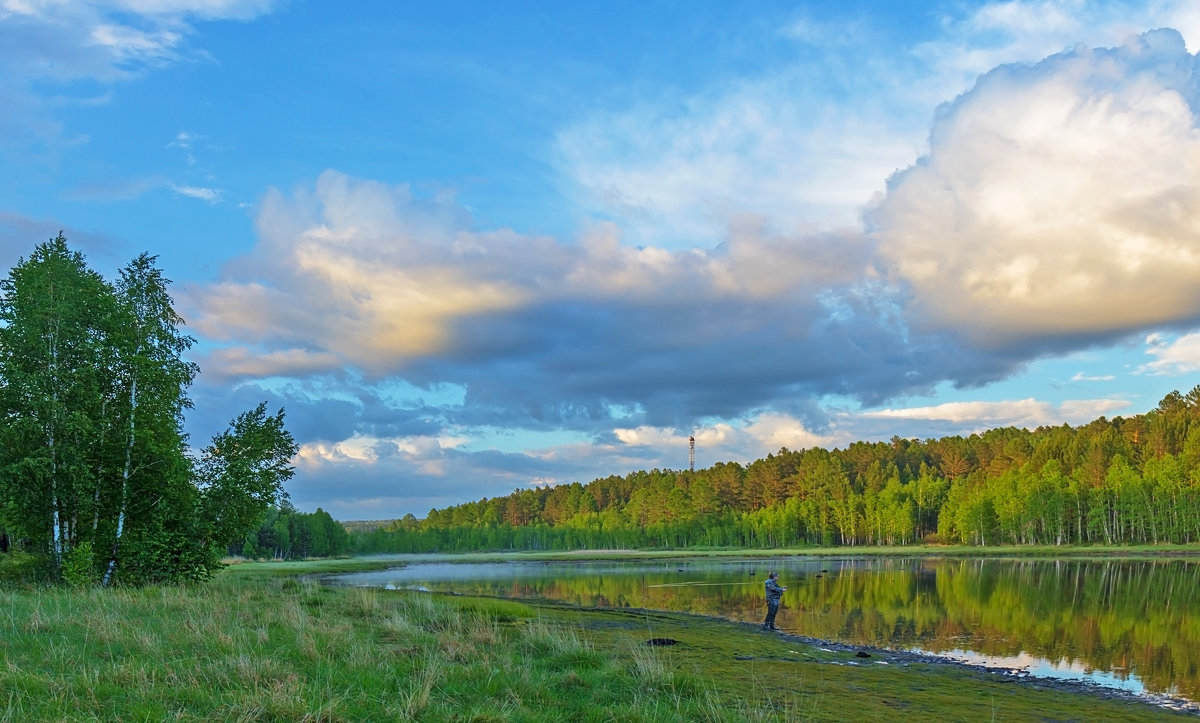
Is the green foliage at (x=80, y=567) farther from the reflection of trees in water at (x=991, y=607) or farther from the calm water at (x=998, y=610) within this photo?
the reflection of trees in water at (x=991, y=607)

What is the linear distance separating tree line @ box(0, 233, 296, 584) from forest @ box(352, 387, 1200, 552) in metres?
117

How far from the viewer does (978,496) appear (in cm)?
12900

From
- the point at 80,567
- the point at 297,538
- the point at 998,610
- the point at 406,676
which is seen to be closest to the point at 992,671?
the point at 406,676

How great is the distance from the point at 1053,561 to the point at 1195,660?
75.8 meters

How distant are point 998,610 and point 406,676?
36072 mm

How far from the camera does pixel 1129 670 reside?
22969 mm

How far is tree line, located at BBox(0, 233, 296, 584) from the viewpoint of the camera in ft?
98.8

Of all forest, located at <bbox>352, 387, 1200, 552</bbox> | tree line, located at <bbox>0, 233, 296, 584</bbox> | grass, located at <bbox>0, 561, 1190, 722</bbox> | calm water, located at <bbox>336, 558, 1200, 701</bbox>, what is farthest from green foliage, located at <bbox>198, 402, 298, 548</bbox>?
forest, located at <bbox>352, 387, 1200, 552</bbox>

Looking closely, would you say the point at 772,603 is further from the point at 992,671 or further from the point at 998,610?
the point at 998,610

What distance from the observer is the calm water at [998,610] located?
2469cm

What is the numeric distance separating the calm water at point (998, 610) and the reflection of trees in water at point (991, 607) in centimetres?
6

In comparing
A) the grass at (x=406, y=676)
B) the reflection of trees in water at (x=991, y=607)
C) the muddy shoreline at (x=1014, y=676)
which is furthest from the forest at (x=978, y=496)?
the grass at (x=406, y=676)

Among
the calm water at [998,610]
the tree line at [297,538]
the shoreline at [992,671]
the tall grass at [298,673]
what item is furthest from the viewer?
the tree line at [297,538]

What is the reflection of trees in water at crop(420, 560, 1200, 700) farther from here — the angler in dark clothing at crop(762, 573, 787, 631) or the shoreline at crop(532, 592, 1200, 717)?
the angler in dark clothing at crop(762, 573, 787, 631)
